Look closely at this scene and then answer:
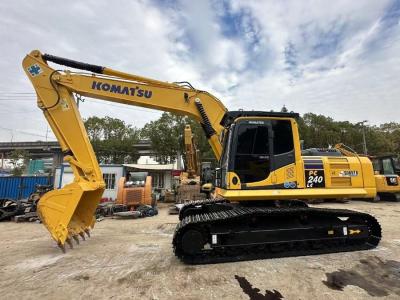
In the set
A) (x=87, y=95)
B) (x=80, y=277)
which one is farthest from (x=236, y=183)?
(x=87, y=95)

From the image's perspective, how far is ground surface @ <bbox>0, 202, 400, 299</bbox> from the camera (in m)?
4.19

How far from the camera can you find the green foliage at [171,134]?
34875mm

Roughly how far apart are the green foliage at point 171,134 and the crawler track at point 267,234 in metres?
28.6

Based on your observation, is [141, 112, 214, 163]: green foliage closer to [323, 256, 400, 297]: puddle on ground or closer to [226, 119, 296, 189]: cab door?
[226, 119, 296, 189]: cab door

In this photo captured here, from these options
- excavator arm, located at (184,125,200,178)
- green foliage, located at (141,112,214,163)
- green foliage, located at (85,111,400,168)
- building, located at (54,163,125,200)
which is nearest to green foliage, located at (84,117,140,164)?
green foliage, located at (85,111,400,168)

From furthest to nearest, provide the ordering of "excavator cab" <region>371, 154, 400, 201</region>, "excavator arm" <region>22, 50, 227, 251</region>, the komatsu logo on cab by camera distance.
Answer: "excavator cab" <region>371, 154, 400, 201</region>
the komatsu logo on cab
"excavator arm" <region>22, 50, 227, 251</region>

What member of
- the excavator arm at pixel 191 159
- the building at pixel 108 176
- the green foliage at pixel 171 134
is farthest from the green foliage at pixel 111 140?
the excavator arm at pixel 191 159

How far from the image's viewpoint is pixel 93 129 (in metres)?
40.6

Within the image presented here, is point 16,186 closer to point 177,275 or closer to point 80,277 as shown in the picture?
point 80,277

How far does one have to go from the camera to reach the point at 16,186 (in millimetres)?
17906

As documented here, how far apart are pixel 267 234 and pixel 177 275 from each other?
195 cm

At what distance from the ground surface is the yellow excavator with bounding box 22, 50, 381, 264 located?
39 cm

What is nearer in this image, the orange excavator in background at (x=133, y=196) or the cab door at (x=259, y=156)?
the cab door at (x=259, y=156)

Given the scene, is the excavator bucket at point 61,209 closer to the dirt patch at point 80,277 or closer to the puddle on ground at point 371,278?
the dirt patch at point 80,277
